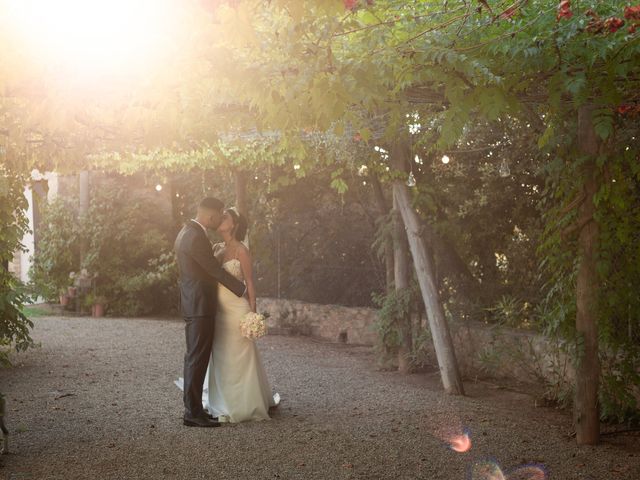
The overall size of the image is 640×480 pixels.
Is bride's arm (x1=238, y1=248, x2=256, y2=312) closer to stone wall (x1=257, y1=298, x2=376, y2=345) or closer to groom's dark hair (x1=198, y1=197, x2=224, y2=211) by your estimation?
groom's dark hair (x1=198, y1=197, x2=224, y2=211)

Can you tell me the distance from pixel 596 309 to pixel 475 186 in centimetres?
430

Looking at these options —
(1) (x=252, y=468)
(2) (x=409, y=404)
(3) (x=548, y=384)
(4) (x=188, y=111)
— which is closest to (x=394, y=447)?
(1) (x=252, y=468)

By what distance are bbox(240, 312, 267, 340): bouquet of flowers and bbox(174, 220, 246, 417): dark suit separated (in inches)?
11.4

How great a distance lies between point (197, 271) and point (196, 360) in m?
0.75

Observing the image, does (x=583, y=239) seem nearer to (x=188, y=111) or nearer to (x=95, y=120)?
(x=188, y=111)

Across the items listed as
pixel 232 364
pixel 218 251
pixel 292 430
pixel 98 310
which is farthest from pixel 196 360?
pixel 98 310

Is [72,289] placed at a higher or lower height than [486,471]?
higher

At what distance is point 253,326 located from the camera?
7020 mm

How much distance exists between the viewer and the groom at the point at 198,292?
6.76m

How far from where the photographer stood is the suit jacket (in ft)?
22.2

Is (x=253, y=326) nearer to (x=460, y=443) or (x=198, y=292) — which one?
(x=198, y=292)

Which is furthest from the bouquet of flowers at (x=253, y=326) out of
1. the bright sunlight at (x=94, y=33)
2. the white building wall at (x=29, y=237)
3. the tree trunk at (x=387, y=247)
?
the white building wall at (x=29, y=237)

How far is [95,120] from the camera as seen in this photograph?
19.0 feet

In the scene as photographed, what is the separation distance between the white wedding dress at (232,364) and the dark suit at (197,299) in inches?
10.2
